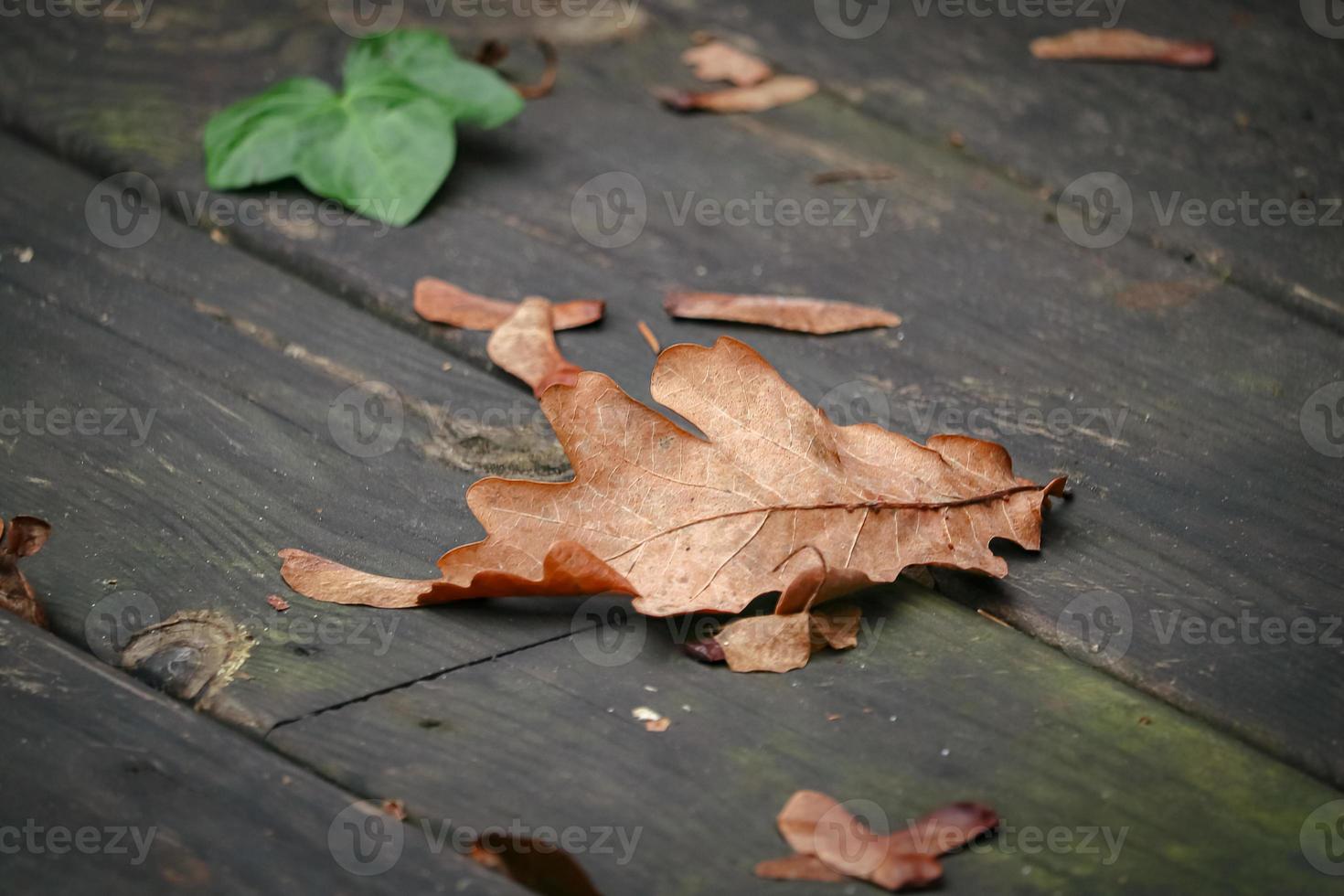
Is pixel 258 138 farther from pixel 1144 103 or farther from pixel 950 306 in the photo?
pixel 1144 103

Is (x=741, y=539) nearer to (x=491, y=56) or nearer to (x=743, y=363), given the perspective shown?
(x=743, y=363)

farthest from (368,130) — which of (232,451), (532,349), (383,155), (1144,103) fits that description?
(1144,103)

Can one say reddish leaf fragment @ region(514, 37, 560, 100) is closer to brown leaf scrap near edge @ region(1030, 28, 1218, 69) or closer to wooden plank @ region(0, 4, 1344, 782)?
wooden plank @ region(0, 4, 1344, 782)

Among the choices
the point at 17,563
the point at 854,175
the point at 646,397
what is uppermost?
the point at 854,175

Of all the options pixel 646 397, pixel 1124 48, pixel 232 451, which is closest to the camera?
pixel 232 451

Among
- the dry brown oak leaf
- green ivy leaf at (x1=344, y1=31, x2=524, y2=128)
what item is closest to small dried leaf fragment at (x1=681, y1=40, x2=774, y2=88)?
green ivy leaf at (x1=344, y1=31, x2=524, y2=128)

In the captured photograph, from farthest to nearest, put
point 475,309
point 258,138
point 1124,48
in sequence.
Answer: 1. point 1124,48
2. point 258,138
3. point 475,309

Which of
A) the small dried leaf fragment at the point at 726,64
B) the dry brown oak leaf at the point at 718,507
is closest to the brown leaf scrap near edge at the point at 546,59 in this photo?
the small dried leaf fragment at the point at 726,64
